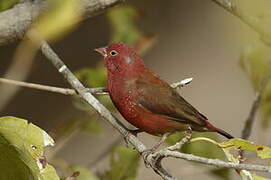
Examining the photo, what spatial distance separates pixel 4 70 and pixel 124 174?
159 cm

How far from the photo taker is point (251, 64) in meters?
2.63

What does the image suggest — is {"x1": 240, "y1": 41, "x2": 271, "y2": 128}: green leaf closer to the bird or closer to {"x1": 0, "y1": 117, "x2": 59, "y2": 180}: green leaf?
the bird

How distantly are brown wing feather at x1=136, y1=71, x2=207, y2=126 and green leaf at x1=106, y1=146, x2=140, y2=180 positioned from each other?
1.07ft

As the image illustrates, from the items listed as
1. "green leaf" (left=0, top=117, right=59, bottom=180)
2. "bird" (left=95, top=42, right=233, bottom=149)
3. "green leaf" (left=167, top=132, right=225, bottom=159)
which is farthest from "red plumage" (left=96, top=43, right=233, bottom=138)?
"green leaf" (left=0, top=117, right=59, bottom=180)

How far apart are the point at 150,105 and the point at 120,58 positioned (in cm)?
30

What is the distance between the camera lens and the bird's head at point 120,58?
269 cm

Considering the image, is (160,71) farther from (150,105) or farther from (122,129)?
(122,129)

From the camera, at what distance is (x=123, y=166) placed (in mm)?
2701

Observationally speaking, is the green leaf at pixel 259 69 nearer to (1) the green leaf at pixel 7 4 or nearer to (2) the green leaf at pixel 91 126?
(2) the green leaf at pixel 91 126

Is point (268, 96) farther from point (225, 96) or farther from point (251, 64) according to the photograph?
point (225, 96)

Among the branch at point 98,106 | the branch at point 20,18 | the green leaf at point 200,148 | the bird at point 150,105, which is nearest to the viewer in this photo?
the branch at point 20,18

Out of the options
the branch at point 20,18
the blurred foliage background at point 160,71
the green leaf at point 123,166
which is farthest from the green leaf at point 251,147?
the blurred foliage background at point 160,71

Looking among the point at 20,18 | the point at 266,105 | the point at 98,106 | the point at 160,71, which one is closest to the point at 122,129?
the point at 98,106

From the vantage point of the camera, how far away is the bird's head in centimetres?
269
